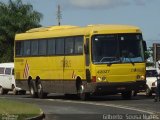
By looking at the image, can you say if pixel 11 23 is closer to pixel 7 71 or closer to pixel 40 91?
pixel 7 71

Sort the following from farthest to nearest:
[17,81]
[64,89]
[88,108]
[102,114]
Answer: [17,81], [64,89], [88,108], [102,114]

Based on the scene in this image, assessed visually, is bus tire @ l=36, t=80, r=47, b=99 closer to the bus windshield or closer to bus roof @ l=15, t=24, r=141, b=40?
bus roof @ l=15, t=24, r=141, b=40

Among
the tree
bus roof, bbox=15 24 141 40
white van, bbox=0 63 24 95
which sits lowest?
white van, bbox=0 63 24 95

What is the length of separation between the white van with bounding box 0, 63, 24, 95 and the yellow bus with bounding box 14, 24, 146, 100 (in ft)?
31.0

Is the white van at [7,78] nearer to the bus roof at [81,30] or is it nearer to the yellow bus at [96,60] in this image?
the bus roof at [81,30]

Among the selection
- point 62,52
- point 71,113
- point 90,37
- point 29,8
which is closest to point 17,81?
point 62,52

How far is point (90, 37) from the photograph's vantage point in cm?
3047

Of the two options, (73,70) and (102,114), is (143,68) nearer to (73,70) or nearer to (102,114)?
(73,70)

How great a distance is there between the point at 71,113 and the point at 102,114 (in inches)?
54.3

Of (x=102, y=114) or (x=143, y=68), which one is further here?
(x=143, y=68)

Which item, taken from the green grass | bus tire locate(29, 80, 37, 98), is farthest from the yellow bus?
the green grass

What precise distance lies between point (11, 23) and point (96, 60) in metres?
37.3

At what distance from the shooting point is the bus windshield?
30.2 meters

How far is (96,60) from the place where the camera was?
99.1 ft
